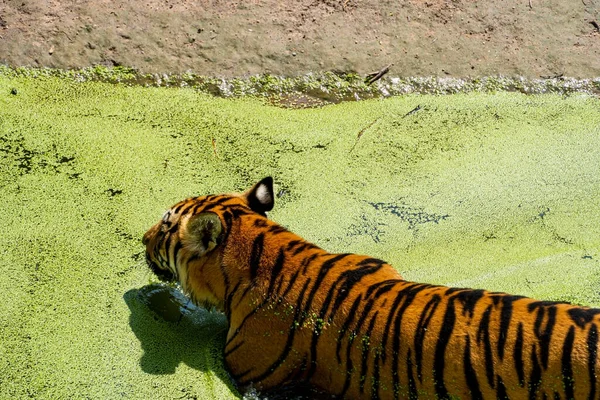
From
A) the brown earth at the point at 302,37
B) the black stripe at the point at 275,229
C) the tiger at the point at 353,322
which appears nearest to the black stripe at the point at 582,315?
the tiger at the point at 353,322

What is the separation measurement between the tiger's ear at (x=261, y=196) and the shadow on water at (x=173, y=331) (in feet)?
1.58

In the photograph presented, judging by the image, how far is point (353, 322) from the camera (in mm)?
2387

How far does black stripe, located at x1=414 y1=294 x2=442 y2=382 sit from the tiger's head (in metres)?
0.77

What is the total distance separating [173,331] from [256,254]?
53 cm

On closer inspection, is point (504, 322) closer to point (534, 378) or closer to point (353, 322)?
point (534, 378)

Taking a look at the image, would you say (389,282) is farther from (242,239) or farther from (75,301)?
(75,301)

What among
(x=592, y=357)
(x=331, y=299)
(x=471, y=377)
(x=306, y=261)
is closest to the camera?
(x=592, y=357)

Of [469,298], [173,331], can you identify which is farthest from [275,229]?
[469,298]

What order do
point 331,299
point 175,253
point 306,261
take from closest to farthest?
point 331,299
point 306,261
point 175,253

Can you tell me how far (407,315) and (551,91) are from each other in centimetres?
257

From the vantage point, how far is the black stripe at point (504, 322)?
217 cm

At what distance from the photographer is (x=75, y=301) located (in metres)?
2.90

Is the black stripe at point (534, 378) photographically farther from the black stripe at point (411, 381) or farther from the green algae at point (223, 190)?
the green algae at point (223, 190)

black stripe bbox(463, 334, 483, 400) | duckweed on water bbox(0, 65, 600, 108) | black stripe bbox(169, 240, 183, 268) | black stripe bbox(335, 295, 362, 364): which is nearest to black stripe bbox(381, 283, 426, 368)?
black stripe bbox(335, 295, 362, 364)
